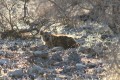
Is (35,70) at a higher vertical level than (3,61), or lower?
higher

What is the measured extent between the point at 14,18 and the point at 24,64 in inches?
325

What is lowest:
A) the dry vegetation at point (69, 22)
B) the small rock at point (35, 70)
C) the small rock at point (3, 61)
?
the dry vegetation at point (69, 22)

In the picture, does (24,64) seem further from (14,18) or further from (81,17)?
(81,17)

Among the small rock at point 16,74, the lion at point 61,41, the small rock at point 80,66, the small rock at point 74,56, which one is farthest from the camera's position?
the lion at point 61,41

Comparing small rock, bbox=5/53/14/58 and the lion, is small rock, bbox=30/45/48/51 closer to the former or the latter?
the lion

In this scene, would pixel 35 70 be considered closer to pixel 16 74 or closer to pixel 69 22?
pixel 16 74

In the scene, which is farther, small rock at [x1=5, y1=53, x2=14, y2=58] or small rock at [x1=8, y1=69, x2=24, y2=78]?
small rock at [x1=5, y1=53, x2=14, y2=58]

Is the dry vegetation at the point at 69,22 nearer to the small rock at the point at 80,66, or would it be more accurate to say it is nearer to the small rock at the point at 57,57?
the small rock at the point at 57,57

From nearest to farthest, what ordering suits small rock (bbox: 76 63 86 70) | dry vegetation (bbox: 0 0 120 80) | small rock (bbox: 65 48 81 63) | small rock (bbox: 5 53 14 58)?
small rock (bbox: 76 63 86 70), small rock (bbox: 65 48 81 63), small rock (bbox: 5 53 14 58), dry vegetation (bbox: 0 0 120 80)

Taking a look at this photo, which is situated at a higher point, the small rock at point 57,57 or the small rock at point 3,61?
the small rock at point 3,61

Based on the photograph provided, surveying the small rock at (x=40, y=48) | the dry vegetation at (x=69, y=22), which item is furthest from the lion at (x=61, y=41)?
the small rock at (x=40, y=48)

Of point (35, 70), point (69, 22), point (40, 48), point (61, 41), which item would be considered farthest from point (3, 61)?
point (69, 22)

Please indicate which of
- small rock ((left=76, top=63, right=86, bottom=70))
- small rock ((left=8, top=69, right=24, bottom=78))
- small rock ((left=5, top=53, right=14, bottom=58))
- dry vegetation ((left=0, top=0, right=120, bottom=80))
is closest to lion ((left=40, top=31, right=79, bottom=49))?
dry vegetation ((left=0, top=0, right=120, bottom=80))

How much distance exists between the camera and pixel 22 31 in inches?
697
